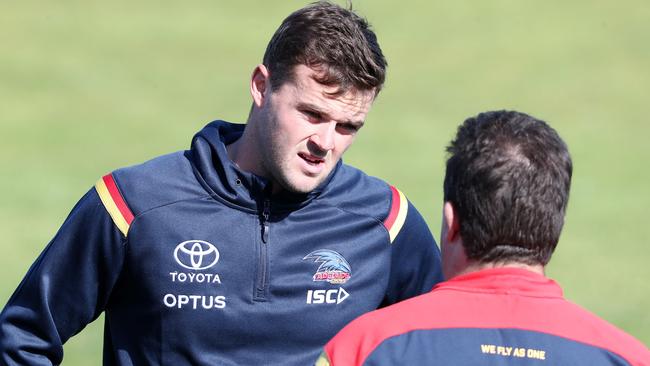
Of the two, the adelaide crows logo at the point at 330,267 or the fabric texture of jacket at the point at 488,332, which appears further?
the adelaide crows logo at the point at 330,267

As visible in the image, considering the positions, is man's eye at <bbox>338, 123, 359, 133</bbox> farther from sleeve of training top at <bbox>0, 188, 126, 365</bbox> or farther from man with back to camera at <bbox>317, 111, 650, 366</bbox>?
man with back to camera at <bbox>317, 111, 650, 366</bbox>

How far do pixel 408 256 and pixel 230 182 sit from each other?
70 cm

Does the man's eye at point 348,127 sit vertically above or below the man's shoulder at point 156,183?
above

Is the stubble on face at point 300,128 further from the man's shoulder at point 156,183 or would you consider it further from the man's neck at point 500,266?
the man's neck at point 500,266

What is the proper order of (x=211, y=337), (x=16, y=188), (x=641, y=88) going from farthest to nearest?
1. (x=641, y=88)
2. (x=16, y=188)
3. (x=211, y=337)

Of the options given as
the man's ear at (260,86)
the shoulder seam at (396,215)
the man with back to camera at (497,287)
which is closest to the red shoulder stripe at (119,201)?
the man's ear at (260,86)

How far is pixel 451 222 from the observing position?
134 inches

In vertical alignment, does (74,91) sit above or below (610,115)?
below

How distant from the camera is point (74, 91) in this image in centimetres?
1781

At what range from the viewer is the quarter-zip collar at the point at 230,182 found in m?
4.47

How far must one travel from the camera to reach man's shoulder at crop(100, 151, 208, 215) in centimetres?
441

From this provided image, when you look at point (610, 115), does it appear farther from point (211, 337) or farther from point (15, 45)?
point (211, 337)

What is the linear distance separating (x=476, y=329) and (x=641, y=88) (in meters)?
15.9

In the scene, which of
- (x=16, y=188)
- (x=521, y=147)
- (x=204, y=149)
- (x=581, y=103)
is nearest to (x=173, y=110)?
(x=16, y=188)
